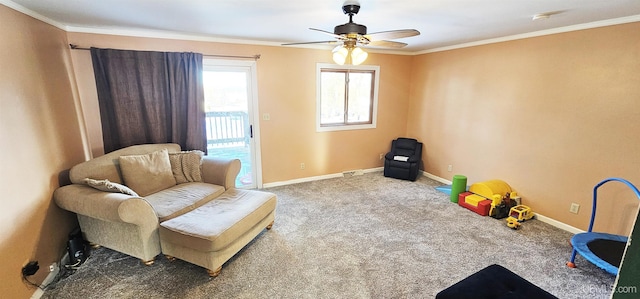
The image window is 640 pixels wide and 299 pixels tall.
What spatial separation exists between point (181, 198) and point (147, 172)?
0.53 meters

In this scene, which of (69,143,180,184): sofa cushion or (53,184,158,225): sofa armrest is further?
(69,143,180,184): sofa cushion

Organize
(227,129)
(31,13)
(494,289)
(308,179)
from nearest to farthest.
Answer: (494,289), (31,13), (227,129), (308,179)

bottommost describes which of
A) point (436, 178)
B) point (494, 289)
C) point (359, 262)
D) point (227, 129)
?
point (359, 262)

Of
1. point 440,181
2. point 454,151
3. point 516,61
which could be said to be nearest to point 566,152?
point 516,61

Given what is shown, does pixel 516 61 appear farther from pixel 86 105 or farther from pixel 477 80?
pixel 86 105

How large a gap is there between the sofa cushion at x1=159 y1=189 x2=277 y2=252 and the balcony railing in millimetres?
1391

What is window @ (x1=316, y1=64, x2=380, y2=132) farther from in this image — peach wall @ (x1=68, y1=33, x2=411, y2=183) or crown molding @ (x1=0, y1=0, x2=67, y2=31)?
crown molding @ (x1=0, y1=0, x2=67, y2=31)

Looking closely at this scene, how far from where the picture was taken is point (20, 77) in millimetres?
2125

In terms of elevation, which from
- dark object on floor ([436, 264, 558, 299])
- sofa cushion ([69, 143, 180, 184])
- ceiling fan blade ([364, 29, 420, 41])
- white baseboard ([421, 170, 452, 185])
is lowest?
white baseboard ([421, 170, 452, 185])

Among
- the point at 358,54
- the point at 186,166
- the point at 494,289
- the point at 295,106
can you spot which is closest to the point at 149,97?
the point at 186,166

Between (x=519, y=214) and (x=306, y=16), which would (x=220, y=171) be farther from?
(x=519, y=214)

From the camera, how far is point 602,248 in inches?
89.8

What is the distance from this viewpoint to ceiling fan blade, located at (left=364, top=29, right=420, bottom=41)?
1901mm

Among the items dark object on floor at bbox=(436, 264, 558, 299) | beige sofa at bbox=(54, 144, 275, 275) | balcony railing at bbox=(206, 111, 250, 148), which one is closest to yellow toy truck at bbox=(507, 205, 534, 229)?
dark object on floor at bbox=(436, 264, 558, 299)
